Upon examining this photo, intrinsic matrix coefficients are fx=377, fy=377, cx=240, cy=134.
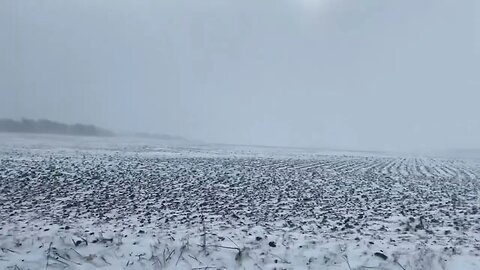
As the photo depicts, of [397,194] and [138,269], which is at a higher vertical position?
[397,194]

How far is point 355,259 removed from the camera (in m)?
9.99

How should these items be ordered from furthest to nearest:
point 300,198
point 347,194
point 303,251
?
point 347,194 < point 300,198 < point 303,251

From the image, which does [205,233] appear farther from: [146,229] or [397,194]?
[397,194]

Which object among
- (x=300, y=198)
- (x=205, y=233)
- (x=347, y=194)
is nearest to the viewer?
(x=205, y=233)

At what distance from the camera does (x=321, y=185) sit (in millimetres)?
21766

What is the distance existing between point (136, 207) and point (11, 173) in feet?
38.8

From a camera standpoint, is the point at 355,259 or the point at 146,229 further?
the point at 146,229

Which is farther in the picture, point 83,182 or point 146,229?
point 83,182

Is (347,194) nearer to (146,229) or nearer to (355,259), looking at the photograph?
(355,259)

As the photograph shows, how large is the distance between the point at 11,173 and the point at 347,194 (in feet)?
62.4

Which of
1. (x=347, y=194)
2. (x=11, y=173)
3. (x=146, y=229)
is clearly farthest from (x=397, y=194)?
(x=11, y=173)

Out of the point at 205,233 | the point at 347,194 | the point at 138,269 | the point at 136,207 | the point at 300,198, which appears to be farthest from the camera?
the point at 347,194

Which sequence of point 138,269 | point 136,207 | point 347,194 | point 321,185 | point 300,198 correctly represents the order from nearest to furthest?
point 138,269
point 136,207
point 300,198
point 347,194
point 321,185

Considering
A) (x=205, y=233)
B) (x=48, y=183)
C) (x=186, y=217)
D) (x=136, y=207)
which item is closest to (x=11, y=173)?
(x=48, y=183)
